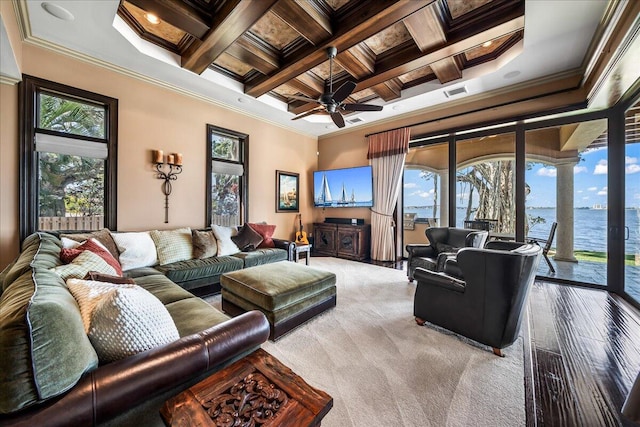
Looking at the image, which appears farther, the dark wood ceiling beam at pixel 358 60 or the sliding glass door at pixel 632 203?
the dark wood ceiling beam at pixel 358 60

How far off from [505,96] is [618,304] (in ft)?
10.6

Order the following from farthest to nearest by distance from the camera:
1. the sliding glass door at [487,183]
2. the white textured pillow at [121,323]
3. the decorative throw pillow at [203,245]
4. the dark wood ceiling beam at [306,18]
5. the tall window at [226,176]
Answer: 1. the tall window at [226,176]
2. the sliding glass door at [487,183]
3. the decorative throw pillow at [203,245]
4. the dark wood ceiling beam at [306,18]
5. the white textured pillow at [121,323]

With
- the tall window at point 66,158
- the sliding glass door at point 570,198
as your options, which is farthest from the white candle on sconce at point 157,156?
the sliding glass door at point 570,198

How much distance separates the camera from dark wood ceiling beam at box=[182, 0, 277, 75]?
2.32 meters

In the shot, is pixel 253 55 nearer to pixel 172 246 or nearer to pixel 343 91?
pixel 343 91

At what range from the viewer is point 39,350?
739 mm

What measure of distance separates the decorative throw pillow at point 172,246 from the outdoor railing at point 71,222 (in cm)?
75

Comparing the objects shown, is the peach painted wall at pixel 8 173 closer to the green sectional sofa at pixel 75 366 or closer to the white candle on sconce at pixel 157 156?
the white candle on sconce at pixel 157 156

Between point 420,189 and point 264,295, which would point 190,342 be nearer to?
point 264,295

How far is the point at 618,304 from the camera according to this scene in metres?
2.97

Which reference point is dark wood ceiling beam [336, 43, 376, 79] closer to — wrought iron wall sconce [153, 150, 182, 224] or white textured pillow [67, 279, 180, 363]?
wrought iron wall sconce [153, 150, 182, 224]

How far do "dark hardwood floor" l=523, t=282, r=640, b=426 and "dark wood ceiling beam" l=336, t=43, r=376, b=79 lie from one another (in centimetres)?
370

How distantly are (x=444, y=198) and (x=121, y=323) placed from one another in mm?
5158

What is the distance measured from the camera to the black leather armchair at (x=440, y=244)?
355 cm
